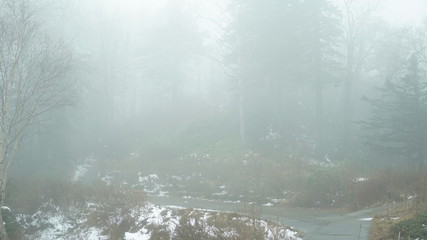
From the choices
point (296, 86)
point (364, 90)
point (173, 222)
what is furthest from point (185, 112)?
point (173, 222)

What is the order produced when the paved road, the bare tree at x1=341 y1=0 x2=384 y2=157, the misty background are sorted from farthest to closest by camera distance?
1. the bare tree at x1=341 y1=0 x2=384 y2=157
2. the misty background
3. the paved road

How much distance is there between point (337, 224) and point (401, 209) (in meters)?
1.71

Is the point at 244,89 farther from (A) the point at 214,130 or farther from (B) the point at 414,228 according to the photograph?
(B) the point at 414,228

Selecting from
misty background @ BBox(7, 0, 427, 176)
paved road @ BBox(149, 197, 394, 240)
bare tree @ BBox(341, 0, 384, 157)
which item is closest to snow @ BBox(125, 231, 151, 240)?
paved road @ BBox(149, 197, 394, 240)

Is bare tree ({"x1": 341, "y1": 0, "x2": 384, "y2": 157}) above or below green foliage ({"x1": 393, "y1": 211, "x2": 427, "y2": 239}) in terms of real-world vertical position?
above

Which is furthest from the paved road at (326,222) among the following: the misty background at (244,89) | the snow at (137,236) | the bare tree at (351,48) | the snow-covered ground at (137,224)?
the bare tree at (351,48)

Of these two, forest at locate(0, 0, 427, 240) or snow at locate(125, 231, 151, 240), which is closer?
snow at locate(125, 231, 151, 240)

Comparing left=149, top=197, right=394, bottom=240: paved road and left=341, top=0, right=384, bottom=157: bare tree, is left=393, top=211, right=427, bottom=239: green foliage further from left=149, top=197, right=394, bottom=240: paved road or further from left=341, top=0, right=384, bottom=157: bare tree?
left=341, top=0, right=384, bottom=157: bare tree

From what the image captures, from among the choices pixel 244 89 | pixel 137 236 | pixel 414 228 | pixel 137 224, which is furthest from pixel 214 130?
pixel 414 228

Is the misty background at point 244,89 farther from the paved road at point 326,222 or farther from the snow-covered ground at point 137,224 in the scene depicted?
the snow-covered ground at point 137,224

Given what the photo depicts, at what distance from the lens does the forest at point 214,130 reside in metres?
14.0

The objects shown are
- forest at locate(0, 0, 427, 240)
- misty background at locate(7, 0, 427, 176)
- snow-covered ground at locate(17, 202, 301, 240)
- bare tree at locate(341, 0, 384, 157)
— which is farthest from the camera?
bare tree at locate(341, 0, 384, 157)

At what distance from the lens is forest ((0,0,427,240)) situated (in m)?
14.0

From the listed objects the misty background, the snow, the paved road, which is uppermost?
the misty background
